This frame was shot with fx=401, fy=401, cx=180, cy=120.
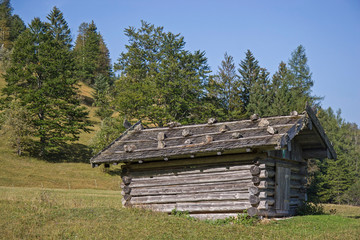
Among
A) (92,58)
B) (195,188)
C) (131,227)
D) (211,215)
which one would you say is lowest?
(131,227)

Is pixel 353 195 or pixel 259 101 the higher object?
pixel 259 101

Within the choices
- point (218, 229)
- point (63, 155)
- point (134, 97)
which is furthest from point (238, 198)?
point (63, 155)

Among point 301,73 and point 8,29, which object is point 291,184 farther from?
point 8,29

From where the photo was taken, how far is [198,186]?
17266mm

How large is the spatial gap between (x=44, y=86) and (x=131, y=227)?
44.3m

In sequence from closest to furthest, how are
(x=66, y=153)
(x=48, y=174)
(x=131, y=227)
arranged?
(x=131, y=227) → (x=48, y=174) → (x=66, y=153)

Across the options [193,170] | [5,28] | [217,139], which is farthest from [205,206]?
[5,28]

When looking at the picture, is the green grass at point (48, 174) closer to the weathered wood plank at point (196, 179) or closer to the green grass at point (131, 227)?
the weathered wood plank at point (196, 179)

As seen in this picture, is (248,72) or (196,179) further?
(248,72)

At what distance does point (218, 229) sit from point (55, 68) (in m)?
46.8

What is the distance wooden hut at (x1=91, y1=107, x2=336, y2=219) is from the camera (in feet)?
51.6

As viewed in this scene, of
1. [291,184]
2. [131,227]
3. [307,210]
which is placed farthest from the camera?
[307,210]

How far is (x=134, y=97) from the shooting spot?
161 feet

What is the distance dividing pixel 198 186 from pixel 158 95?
33976 mm
